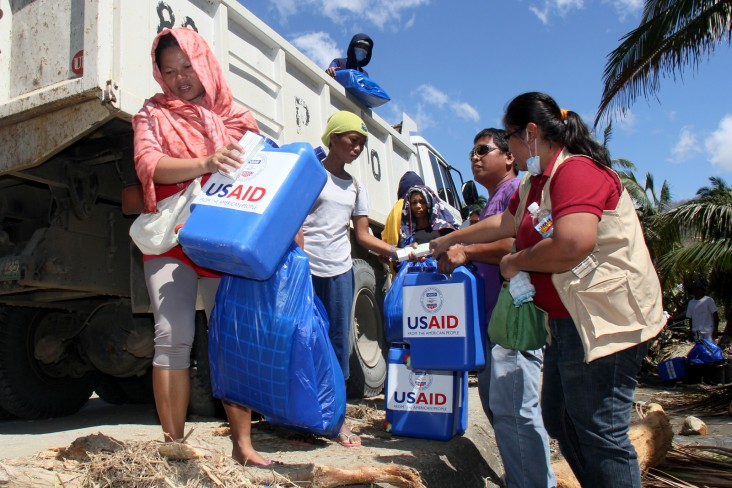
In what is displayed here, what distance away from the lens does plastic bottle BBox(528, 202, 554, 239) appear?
2150mm

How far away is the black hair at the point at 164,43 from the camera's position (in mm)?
2588

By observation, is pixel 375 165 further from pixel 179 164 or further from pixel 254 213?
pixel 254 213

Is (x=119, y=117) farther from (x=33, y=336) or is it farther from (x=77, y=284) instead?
(x=33, y=336)

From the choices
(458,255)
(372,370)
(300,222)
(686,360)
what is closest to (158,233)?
(300,222)

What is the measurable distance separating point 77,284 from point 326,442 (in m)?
1.55

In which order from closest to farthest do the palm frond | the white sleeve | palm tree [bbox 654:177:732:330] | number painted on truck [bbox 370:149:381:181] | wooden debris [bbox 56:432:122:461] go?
wooden debris [bbox 56:432:122:461] < the white sleeve < number painted on truck [bbox 370:149:381:181] < the palm frond < palm tree [bbox 654:177:732:330]

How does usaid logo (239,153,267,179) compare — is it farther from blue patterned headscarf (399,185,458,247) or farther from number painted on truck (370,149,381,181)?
number painted on truck (370,149,381,181)

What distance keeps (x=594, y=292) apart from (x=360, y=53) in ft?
13.9

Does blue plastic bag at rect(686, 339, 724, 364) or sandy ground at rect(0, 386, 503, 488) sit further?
blue plastic bag at rect(686, 339, 724, 364)

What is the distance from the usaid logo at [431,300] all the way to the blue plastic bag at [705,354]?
287 inches

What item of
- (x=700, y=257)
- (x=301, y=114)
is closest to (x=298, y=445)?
(x=301, y=114)

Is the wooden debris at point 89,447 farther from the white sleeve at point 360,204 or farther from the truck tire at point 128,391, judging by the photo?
the truck tire at point 128,391

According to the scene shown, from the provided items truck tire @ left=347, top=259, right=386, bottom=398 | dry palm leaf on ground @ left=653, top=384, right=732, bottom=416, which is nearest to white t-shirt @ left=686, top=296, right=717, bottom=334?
dry palm leaf on ground @ left=653, top=384, right=732, bottom=416

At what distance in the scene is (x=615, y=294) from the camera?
1999 millimetres
